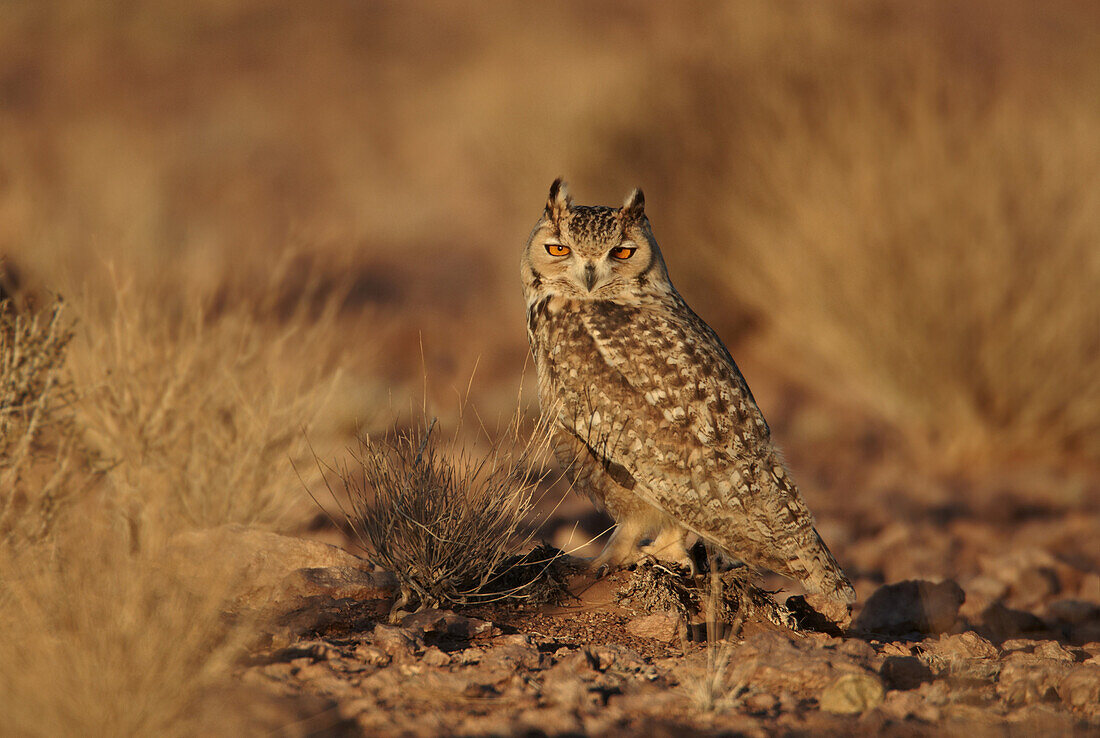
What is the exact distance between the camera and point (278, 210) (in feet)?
52.4

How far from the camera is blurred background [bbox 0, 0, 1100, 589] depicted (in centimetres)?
628

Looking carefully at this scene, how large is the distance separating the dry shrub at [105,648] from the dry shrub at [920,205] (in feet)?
22.4

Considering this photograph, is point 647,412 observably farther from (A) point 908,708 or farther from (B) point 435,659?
(A) point 908,708

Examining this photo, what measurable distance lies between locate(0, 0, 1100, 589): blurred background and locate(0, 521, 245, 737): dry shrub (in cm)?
195

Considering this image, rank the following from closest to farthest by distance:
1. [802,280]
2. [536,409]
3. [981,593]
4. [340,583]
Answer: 1. [340,583]
2. [981,593]
3. [536,409]
4. [802,280]

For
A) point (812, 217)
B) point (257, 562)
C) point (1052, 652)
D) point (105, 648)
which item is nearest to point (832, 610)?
point (1052, 652)

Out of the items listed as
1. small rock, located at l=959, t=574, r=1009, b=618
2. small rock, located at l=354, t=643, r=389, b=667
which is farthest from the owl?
small rock, located at l=959, t=574, r=1009, b=618

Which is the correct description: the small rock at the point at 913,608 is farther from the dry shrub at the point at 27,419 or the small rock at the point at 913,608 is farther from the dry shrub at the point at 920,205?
the dry shrub at the point at 27,419

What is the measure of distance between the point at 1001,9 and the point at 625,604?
21.9m

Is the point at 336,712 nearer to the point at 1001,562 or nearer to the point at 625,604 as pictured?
the point at 625,604

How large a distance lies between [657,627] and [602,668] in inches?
19.8

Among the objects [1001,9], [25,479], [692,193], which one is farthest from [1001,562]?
[1001,9]

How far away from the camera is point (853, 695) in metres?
2.95

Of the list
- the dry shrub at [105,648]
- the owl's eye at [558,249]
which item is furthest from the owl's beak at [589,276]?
the dry shrub at [105,648]
